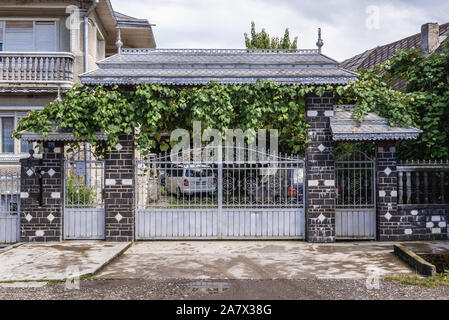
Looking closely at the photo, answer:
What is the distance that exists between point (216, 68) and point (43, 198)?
525 centimetres

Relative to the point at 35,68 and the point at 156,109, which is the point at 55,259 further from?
the point at 35,68

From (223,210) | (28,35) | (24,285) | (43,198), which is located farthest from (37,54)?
(24,285)

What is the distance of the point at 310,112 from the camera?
391 inches

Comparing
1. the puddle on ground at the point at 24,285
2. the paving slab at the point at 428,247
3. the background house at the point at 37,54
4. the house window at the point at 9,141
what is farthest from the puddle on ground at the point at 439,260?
the house window at the point at 9,141

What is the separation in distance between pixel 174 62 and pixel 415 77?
275 inches

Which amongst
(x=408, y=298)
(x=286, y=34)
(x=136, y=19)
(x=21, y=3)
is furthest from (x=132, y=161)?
(x=286, y=34)

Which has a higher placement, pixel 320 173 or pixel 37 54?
pixel 37 54

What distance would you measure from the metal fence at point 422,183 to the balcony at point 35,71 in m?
10.7

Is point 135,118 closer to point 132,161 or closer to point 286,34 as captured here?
point 132,161

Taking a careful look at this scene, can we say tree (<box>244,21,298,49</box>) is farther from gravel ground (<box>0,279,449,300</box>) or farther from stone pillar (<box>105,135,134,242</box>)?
gravel ground (<box>0,279,449,300</box>)

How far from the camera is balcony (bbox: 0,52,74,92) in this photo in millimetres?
13719

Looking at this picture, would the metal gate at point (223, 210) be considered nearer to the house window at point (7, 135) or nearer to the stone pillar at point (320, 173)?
the stone pillar at point (320, 173)

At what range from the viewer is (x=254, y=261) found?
26.4ft

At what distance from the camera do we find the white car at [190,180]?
9898mm
